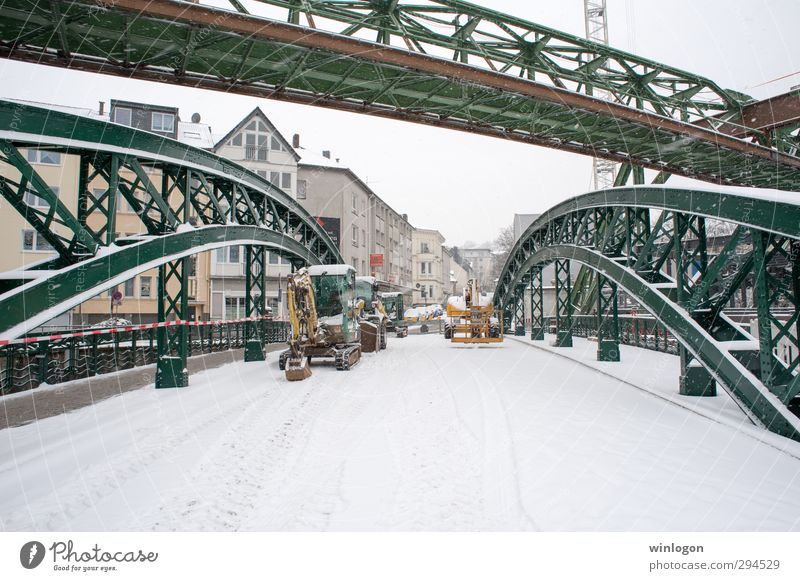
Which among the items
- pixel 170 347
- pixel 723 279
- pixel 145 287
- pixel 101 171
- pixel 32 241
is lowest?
pixel 170 347

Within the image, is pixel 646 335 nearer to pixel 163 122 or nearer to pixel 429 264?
pixel 429 264

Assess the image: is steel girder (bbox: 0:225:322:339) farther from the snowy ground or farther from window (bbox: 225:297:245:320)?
window (bbox: 225:297:245:320)

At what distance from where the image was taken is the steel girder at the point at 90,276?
4785mm

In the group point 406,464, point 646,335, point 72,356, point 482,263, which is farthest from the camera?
point 482,263

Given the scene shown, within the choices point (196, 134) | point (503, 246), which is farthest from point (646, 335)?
point (196, 134)

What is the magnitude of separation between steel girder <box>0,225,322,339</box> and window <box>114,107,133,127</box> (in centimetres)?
2054

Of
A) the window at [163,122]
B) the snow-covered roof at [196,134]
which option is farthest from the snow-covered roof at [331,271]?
the window at [163,122]

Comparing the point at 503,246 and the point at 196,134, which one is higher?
the point at 196,134

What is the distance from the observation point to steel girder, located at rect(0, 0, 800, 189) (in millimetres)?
6043

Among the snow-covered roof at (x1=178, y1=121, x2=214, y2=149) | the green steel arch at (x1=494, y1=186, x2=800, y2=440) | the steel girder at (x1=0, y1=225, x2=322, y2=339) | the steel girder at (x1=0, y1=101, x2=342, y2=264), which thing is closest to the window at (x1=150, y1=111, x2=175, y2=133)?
the snow-covered roof at (x1=178, y1=121, x2=214, y2=149)

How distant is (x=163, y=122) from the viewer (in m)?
→ 25.4

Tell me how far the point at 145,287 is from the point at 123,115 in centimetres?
1101

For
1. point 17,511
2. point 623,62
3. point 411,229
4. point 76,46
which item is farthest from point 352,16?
point 411,229

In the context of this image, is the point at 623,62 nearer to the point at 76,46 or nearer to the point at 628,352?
the point at 628,352
